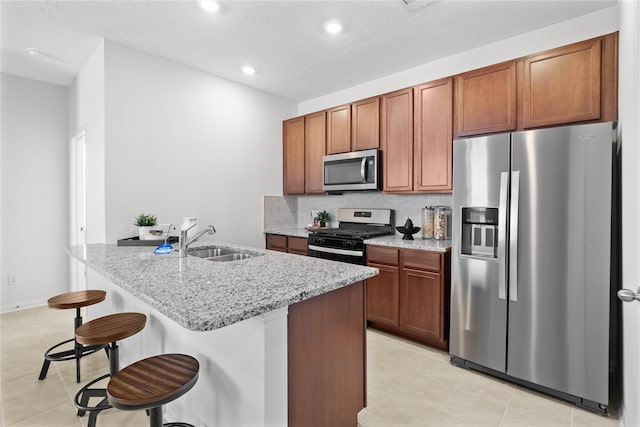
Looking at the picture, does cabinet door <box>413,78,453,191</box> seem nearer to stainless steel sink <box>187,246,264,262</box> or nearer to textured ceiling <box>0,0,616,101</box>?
textured ceiling <box>0,0,616,101</box>

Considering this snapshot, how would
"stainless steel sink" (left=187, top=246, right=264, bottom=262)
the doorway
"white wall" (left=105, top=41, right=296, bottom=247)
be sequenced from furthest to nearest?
the doorway → "white wall" (left=105, top=41, right=296, bottom=247) → "stainless steel sink" (left=187, top=246, right=264, bottom=262)

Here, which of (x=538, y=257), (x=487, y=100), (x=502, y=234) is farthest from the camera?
(x=487, y=100)

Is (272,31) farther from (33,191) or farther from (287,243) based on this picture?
(33,191)

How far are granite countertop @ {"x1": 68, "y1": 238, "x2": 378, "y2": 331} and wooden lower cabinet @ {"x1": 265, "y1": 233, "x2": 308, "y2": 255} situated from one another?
1.63 meters

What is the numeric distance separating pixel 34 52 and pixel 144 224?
2100mm

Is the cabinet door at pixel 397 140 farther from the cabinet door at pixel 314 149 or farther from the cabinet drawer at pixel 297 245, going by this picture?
the cabinet drawer at pixel 297 245

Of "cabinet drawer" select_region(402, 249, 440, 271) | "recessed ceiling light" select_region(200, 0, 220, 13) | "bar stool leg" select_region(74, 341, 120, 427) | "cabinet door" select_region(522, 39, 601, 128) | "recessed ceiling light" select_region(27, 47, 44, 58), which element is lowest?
"bar stool leg" select_region(74, 341, 120, 427)

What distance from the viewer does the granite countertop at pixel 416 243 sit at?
274cm

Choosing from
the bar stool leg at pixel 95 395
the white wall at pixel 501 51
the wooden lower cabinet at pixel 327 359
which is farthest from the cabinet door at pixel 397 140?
the bar stool leg at pixel 95 395

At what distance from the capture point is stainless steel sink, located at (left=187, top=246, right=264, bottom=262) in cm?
262

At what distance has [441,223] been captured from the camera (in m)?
3.16

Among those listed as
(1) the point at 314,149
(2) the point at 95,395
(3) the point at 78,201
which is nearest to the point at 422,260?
(1) the point at 314,149

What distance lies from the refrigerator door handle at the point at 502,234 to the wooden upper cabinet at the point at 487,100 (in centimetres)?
61

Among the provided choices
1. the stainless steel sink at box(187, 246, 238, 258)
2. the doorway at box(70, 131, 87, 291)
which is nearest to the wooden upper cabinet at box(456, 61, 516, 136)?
the stainless steel sink at box(187, 246, 238, 258)
